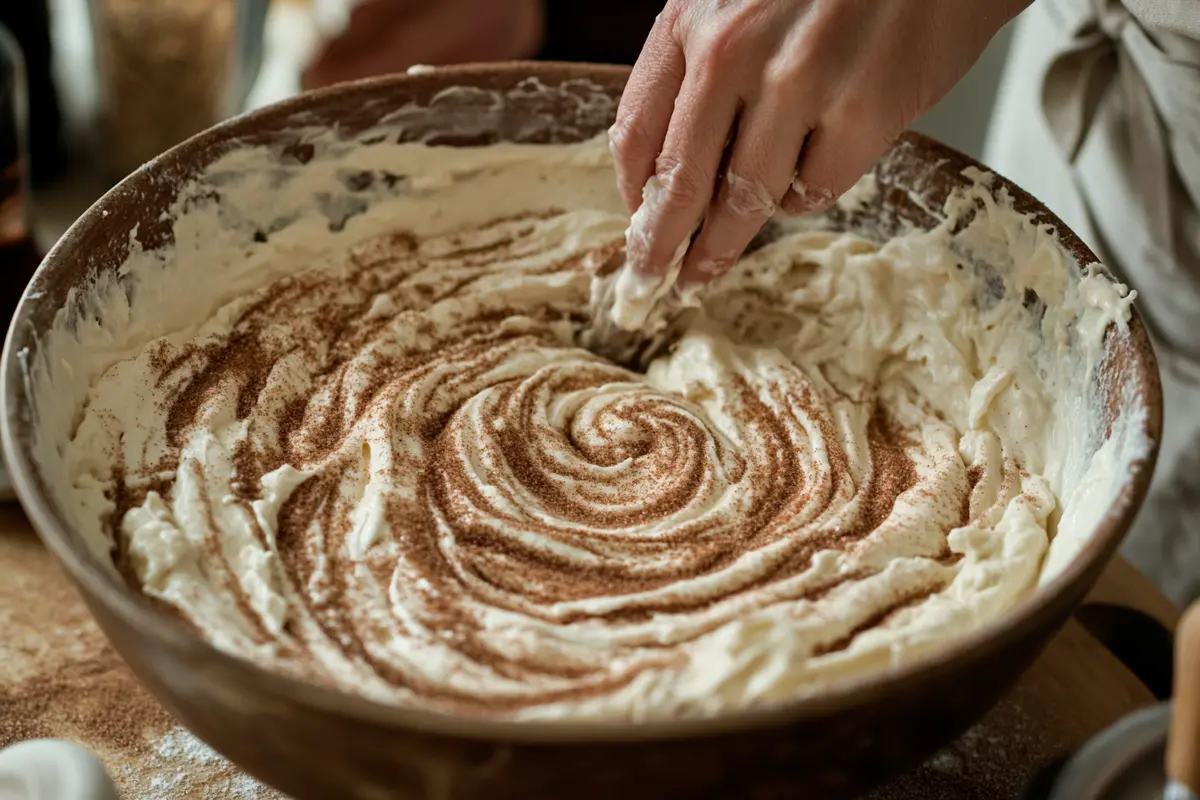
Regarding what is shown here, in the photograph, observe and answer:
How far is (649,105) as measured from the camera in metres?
1.32

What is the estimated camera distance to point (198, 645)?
85 centimetres

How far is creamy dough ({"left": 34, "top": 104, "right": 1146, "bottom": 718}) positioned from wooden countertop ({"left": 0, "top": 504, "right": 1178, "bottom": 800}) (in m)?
0.21

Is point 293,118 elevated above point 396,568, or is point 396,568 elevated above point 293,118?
point 293,118

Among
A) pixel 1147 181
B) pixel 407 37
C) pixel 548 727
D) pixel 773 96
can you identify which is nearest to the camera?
pixel 548 727

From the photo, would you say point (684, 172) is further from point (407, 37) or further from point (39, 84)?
point (39, 84)

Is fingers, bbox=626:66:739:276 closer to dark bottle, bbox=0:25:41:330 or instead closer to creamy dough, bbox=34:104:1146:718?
creamy dough, bbox=34:104:1146:718

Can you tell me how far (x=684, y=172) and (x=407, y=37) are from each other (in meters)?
0.93

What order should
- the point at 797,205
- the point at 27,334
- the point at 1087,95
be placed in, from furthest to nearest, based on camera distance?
1. the point at 1087,95
2. the point at 797,205
3. the point at 27,334

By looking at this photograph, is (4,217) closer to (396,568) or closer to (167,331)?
(167,331)

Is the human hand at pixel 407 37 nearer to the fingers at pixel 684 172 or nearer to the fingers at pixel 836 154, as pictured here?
the fingers at pixel 684 172

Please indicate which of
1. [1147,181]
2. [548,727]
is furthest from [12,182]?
[1147,181]

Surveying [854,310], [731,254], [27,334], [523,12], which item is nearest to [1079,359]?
[854,310]

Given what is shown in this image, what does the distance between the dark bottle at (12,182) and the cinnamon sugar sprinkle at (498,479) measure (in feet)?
1.92

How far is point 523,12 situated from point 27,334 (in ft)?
4.39
